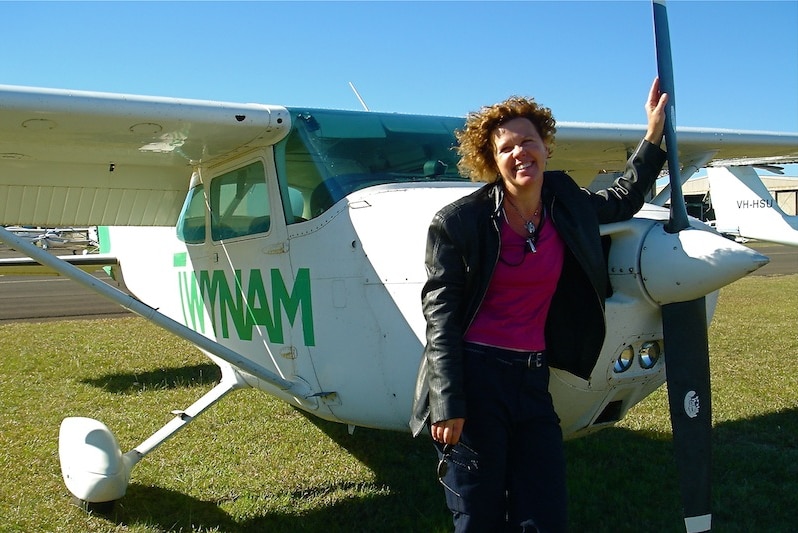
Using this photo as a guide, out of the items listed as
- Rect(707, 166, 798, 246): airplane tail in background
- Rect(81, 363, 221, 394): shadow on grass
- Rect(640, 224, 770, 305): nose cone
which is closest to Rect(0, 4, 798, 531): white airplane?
Rect(640, 224, 770, 305): nose cone

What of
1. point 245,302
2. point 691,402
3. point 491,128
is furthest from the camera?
point 245,302

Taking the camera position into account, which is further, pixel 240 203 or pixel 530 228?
pixel 240 203

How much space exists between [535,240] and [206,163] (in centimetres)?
286

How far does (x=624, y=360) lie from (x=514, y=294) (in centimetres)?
73

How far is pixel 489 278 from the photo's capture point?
6.86 ft

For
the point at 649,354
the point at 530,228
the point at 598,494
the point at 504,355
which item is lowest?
the point at 598,494

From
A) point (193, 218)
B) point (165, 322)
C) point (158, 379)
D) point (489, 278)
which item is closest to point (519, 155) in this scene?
point (489, 278)

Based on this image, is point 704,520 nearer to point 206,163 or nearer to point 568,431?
point 568,431

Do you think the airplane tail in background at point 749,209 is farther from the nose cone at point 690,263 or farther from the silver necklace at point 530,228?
the silver necklace at point 530,228

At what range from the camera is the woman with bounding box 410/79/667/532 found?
2.08 m

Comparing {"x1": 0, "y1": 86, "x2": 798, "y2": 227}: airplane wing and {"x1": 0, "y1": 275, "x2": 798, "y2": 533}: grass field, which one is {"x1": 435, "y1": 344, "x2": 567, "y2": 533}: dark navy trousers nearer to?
{"x1": 0, "y1": 275, "x2": 798, "y2": 533}: grass field

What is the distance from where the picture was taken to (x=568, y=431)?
2855 millimetres

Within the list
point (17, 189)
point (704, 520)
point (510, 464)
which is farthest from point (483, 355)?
point (17, 189)

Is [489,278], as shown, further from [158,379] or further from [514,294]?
[158,379]
